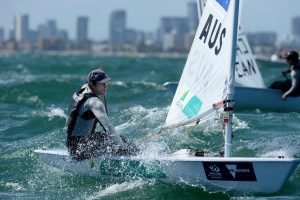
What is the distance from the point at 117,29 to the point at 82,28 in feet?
40.0

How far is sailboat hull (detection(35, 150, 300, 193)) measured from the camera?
7.88 metres

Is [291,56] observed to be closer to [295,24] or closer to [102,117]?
[102,117]

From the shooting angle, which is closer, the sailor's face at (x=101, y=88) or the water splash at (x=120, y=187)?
the water splash at (x=120, y=187)

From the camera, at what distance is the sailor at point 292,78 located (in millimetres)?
14000

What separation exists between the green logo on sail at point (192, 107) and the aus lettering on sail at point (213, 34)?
0.56 metres

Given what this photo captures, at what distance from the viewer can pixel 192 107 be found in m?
8.75

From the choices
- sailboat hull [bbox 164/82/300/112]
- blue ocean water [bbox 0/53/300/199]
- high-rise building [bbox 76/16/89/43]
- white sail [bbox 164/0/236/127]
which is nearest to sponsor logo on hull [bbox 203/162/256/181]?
blue ocean water [bbox 0/53/300/199]

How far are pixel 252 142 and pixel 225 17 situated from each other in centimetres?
302

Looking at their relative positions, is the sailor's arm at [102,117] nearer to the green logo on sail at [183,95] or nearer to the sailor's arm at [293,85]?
the green logo on sail at [183,95]

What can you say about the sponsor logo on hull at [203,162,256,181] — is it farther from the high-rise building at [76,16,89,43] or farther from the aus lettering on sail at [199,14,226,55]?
the high-rise building at [76,16,89,43]

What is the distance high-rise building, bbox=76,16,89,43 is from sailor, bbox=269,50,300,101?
172460mm

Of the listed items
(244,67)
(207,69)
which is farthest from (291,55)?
(207,69)

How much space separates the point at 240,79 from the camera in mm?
16422

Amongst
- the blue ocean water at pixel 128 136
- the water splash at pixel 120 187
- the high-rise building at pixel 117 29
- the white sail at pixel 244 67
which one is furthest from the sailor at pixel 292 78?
the high-rise building at pixel 117 29
